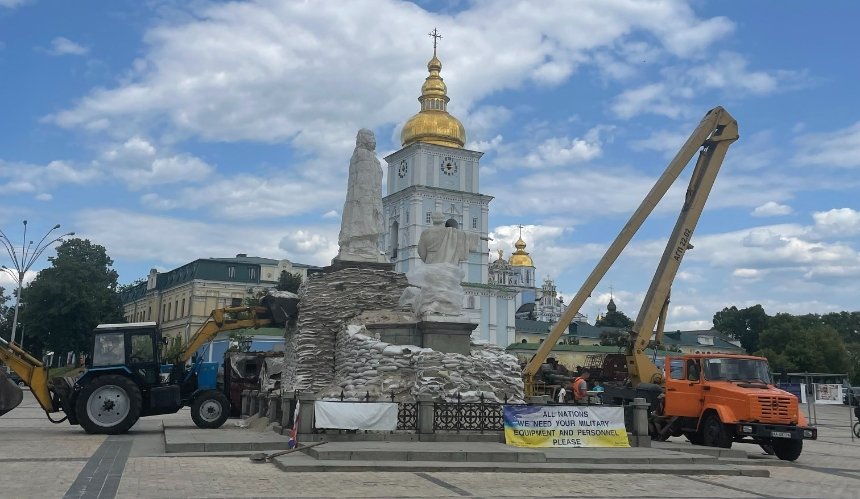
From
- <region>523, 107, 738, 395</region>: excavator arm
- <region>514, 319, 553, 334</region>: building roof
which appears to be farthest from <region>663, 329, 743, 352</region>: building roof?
<region>523, 107, 738, 395</region>: excavator arm

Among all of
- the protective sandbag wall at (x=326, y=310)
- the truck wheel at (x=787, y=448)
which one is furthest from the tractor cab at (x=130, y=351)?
the truck wheel at (x=787, y=448)

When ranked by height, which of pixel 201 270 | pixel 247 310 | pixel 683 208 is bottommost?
pixel 247 310

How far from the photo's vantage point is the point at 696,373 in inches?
658

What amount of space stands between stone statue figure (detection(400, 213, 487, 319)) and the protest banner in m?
3.35

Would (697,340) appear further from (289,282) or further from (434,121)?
(289,282)

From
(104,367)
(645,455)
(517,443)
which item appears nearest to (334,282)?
(104,367)

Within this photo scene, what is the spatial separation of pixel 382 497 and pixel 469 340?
7.84 meters

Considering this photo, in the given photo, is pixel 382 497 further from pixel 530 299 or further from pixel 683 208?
pixel 530 299

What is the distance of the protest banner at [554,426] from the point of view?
14312mm

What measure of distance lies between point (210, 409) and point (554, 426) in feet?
29.6

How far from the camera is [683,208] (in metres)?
23.8

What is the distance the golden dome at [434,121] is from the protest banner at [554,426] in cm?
5683

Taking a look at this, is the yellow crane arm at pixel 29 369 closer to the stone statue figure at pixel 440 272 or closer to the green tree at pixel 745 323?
the stone statue figure at pixel 440 272

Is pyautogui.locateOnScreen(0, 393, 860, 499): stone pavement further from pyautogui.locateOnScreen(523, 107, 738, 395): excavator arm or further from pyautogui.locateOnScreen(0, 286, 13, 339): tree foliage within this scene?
pyautogui.locateOnScreen(0, 286, 13, 339): tree foliage
